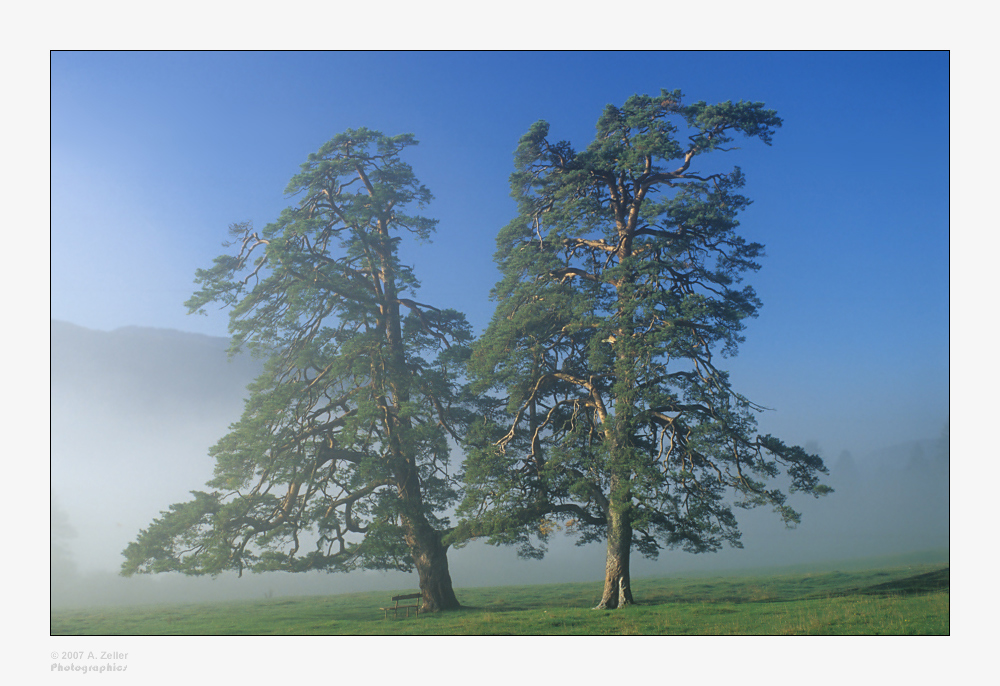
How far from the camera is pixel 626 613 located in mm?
11086

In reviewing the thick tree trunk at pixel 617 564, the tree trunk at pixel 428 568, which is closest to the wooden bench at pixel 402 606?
the tree trunk at pixel 428 568

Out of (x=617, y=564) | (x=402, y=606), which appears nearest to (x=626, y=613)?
(x=617, y=564)

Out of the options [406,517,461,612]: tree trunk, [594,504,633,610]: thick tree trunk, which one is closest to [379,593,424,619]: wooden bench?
[406,517,461,612]: tree trunk

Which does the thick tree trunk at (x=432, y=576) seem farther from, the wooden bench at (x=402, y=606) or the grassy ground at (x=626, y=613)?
the grassy ground at (x=626, y=613)

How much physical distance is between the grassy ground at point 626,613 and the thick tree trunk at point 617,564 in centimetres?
26

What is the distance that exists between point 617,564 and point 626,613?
0.84 m

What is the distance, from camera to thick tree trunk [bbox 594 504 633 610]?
11.5 meters

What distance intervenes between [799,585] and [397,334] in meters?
10.0

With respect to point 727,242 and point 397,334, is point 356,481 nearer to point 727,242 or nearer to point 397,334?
point 397,334

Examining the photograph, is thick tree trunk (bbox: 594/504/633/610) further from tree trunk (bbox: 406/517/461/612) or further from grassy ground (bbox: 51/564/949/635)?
tree trunk (bbox: 406/517/461/612)

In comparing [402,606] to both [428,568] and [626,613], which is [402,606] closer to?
[428,568]

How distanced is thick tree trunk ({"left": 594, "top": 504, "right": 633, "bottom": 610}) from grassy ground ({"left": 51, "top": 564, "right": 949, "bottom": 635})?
0.26m

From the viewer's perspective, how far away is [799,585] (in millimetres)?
13773
